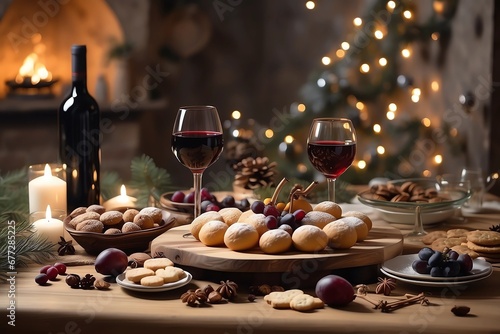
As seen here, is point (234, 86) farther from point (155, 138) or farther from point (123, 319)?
point (123, 319)

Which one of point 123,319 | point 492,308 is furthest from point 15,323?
point 492,308

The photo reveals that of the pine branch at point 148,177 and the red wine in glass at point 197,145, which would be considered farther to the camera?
the pine branch at point 148,177

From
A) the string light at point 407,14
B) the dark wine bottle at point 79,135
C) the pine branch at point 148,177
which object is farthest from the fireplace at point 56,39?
the dark wine bottle at point 79,135

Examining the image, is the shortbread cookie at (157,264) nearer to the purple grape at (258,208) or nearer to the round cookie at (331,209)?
the purple grape at (258,208)

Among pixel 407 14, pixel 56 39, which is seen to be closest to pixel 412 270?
pixel 407 14

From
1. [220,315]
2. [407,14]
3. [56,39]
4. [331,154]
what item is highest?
[407,14]

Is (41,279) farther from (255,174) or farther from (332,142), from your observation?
(255,174)

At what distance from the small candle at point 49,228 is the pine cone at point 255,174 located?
2.08 ft

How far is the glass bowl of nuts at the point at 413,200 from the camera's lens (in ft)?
5.30

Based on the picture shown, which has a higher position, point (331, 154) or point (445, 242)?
point (331, 154)

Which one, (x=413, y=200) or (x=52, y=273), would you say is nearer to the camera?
(x=52, y=273)

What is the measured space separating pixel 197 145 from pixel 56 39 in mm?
2884

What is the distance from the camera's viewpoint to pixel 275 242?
121cm

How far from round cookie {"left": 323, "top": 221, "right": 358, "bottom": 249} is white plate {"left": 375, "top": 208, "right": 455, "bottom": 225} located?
41 centimetres
